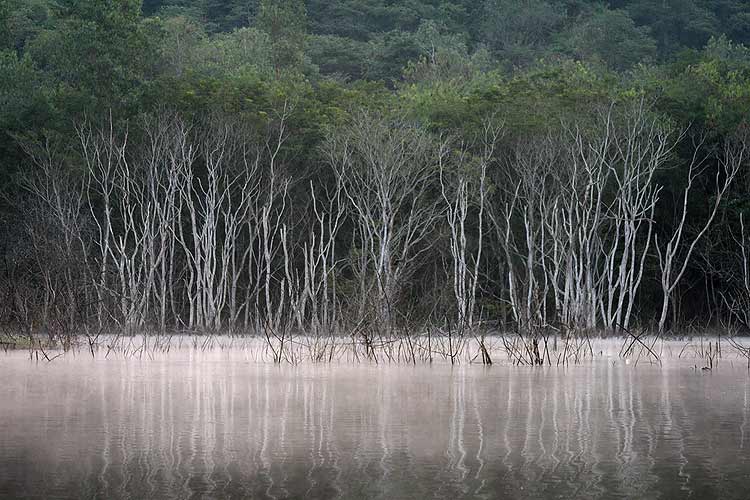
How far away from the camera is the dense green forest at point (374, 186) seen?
23828 millimetres

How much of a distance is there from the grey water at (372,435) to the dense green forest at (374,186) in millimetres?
10015

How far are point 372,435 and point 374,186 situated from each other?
1879cm

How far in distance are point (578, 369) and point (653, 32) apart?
35541 millimetres

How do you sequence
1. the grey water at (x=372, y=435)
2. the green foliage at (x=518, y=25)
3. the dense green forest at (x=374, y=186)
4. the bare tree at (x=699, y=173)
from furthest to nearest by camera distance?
the green foliage at (x=518, y=25) < the dense green forest at (x=374, y=186) < the bare tree at (x=699, y=173) < the grey water at (x=372, y=435)

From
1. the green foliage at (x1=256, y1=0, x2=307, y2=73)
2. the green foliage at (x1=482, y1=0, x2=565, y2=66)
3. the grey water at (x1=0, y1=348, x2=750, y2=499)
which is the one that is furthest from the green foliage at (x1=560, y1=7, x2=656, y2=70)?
the grey water at (x1=0, y1=348, x2=750, y2=499)

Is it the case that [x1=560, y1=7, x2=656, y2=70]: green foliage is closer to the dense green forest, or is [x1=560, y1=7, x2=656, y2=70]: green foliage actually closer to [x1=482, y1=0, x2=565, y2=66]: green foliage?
[x1=482, y1=0, x2=565, y2=66]: green foliage

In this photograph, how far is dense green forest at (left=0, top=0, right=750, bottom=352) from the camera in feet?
78.2

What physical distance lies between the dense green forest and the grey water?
10015mm

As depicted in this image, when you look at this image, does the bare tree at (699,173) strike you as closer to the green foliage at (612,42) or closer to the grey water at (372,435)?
the grey water at (372,435)

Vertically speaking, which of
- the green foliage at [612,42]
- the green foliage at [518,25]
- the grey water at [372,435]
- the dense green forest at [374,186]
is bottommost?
the grey water at [372,435]

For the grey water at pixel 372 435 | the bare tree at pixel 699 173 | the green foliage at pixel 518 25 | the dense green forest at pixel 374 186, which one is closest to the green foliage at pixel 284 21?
the green foliage at pixel 518 25

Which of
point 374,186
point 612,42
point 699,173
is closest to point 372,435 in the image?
point 374,186

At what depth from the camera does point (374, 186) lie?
26422mm

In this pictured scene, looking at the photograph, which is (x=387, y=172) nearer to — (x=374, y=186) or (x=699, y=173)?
(x=374, y=186)
